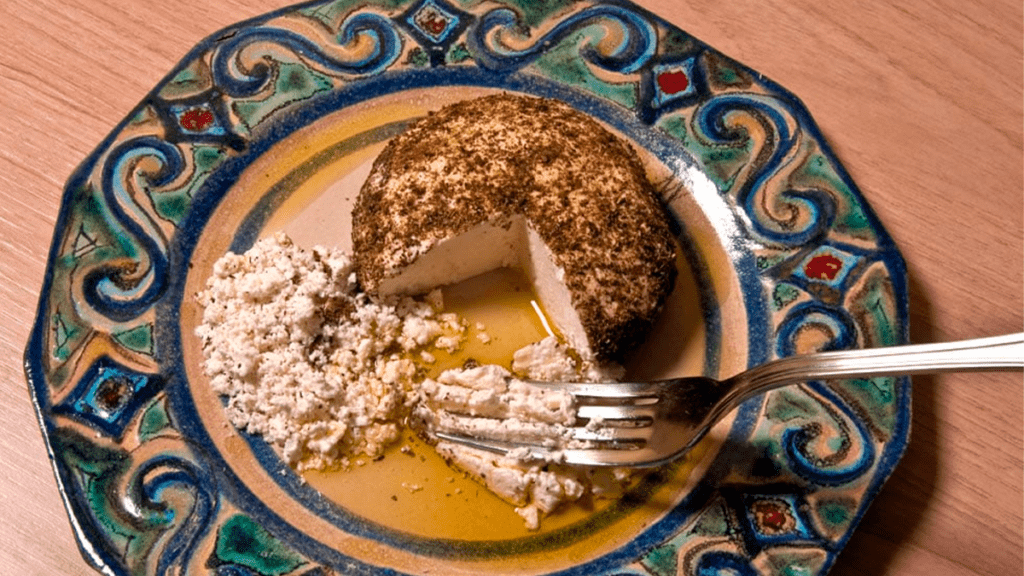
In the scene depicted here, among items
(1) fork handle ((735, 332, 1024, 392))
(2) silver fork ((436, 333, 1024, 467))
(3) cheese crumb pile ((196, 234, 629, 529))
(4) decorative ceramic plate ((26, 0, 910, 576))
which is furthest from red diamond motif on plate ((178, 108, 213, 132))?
(1) fork handle ((735, 332, 1024, 392))

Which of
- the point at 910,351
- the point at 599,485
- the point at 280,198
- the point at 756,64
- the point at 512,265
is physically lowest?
the point at 599,485

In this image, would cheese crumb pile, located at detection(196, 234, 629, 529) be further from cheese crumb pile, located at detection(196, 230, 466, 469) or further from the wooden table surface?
the wooden table surface

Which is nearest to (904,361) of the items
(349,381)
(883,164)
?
(883,164)

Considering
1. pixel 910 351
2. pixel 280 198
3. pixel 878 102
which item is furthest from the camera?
pixel 878 102

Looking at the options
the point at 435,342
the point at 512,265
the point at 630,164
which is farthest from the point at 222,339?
the point at 630,164

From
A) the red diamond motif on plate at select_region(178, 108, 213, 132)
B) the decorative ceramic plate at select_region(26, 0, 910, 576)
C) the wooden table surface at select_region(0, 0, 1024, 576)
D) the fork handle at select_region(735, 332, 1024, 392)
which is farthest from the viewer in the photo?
the red diamond motif on plate at select_region(178, 108, 213, 132)

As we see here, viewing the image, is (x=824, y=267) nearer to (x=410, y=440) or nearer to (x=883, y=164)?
(x=883, y=164)

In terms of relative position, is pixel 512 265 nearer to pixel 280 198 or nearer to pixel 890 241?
pixel 280 198
